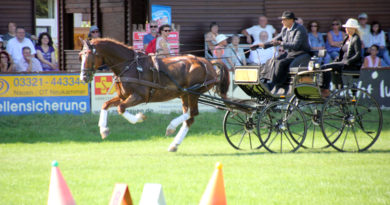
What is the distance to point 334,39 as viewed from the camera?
1858 cm

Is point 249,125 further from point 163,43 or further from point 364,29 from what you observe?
point 364,29

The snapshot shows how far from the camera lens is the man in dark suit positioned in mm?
11430

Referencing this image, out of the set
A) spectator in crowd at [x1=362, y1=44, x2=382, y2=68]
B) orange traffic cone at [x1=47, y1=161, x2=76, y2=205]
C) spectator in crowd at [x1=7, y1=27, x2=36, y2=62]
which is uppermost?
spectator in crowd at [x1=7, y1=27, x2=36, y2=62]

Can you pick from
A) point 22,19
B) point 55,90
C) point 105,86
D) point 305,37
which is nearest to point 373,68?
point 305,37

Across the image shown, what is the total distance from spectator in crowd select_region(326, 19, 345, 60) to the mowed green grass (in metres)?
4.10

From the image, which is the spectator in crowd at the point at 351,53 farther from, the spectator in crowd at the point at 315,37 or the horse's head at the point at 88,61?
the spectator in crowd at the point at 315,37

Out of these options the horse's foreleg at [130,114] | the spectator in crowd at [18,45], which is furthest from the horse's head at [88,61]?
the spectator in crowd at [18,45]

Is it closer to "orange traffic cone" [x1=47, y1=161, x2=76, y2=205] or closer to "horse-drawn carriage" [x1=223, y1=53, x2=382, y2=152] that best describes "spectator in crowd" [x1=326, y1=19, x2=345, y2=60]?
"horse-drawn carriage" [x1=223, y1=53, x2=382, y2=152]

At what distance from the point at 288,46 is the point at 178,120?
2374mm

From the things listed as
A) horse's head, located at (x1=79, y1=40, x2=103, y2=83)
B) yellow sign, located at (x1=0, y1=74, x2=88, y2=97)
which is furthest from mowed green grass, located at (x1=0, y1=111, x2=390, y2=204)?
horse's head, located at (x1=79, y1=40, x2=103, y2=83)

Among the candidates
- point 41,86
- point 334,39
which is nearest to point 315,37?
point 334,39

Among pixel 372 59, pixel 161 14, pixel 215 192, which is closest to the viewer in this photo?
pixel 215 192

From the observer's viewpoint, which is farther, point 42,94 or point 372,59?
point 372,59

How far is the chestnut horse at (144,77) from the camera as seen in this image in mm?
11086
